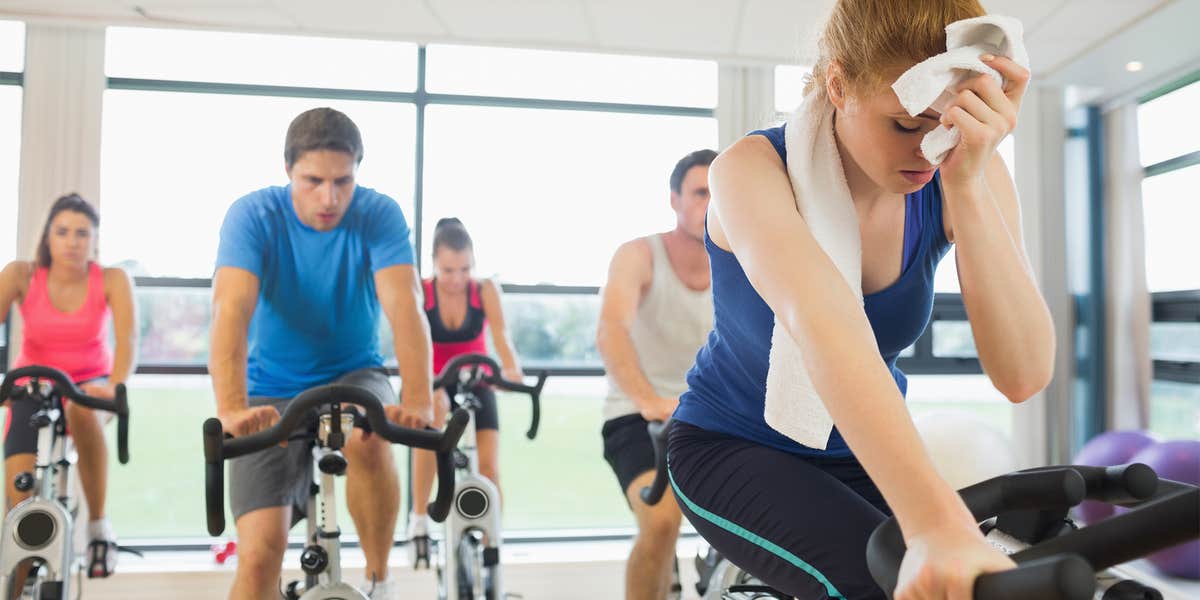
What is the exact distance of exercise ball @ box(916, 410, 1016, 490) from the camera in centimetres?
362

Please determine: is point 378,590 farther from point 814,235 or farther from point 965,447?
point 965,447

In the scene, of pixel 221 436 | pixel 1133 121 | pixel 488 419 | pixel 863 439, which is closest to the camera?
pixel 863 439

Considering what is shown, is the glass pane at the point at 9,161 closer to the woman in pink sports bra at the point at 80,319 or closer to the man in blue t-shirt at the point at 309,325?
the woman in pink sports bra at the point at 80,319

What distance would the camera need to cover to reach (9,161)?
15.2ft

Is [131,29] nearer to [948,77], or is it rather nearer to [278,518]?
[278,518]

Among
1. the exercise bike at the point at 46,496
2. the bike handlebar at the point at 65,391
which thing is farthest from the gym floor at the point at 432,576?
the bike handlebar at the point at 65,391

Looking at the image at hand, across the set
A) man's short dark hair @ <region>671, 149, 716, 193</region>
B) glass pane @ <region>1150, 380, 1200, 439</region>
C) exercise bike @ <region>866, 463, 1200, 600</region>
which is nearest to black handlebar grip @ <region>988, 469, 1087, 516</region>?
exercise bike @ <region>866, 463, 1200, 600</region>

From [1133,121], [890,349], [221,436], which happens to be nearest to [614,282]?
[221,436]

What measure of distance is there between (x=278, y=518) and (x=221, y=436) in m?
0.59

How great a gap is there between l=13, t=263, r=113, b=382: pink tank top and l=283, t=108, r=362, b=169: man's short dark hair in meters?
2.36

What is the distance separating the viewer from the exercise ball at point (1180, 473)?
11.8ft

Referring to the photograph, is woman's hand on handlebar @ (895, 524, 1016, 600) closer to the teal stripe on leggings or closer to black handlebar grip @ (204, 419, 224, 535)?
the teal stripe on leggings

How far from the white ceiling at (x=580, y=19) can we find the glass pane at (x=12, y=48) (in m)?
0.25

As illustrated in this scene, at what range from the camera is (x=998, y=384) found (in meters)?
0.99
